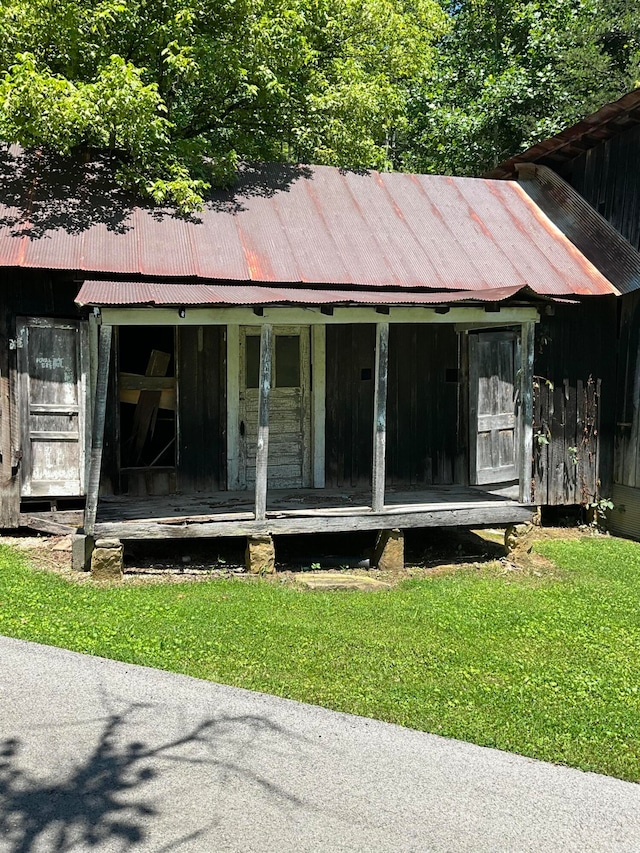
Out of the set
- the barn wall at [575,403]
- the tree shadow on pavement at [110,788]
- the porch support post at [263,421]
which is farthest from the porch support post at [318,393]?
the tree shadow on pavement at [110,788]

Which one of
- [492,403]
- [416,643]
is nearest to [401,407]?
[492,403]

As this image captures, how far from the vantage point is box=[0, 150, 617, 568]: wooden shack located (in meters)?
7.96

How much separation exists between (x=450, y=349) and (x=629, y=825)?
7.51 m

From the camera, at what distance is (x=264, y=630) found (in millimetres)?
6035

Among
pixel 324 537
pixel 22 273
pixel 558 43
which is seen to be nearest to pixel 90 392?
pixel 22 273

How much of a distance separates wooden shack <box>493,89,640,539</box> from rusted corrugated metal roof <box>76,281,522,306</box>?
3171 millimetres

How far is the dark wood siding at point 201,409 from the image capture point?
9.47 metres

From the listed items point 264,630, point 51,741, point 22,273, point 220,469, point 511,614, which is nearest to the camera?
point 51,741

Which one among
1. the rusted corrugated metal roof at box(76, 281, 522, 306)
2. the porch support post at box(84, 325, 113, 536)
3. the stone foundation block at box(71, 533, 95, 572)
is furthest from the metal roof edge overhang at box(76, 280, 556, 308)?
the stone foundation block at box(71, 533, 95, 572)

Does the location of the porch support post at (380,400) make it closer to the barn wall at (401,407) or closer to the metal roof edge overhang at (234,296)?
the metal roof edge overhang at (234,296)

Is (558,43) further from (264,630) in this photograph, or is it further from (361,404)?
(264,630)

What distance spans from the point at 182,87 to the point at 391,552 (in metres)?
8.12

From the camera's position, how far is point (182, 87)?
1177 centimetres

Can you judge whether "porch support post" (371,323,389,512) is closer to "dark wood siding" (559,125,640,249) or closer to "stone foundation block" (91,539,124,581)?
"stone foundation block" (91,539,124,581)
